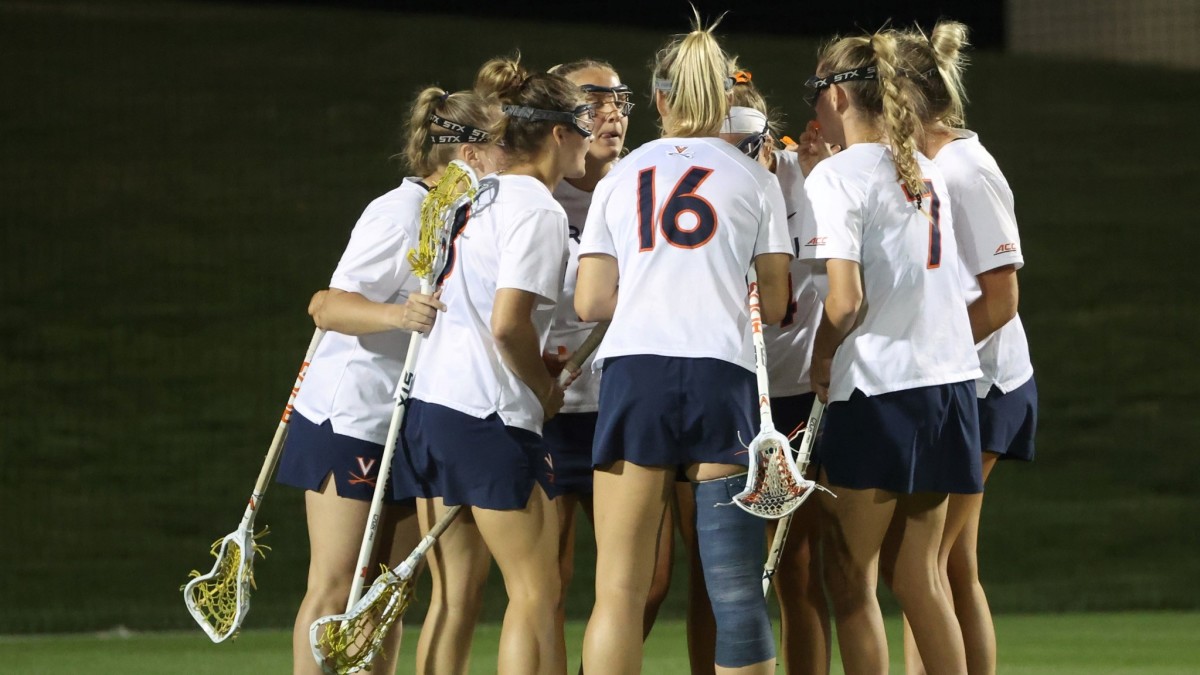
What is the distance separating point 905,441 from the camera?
3.38 meters

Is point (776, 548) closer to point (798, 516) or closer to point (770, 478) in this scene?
point (798, 516)

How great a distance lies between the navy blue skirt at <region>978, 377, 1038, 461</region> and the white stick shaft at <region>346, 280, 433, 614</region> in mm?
1366

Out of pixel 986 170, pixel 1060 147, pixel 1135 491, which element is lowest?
pixel 1135 491

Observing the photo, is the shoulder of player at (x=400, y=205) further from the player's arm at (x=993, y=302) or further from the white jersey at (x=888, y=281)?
the player's arm at (x=993, y=302)

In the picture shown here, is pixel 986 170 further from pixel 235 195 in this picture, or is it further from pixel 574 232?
pixel 235 195

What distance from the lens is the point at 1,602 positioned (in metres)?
6.97

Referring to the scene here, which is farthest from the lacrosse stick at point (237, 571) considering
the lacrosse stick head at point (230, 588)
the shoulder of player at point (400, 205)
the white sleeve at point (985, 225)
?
the white sleeve at point (985, 225)

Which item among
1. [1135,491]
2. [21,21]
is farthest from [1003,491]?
[21,21]

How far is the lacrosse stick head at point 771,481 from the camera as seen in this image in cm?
314

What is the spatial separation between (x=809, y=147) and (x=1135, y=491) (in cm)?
530

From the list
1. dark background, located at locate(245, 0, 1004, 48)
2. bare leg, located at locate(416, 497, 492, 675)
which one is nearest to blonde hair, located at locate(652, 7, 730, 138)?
bare leg, located at locate(416, 497, 492, 675)

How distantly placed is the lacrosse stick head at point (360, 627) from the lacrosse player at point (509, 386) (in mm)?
281

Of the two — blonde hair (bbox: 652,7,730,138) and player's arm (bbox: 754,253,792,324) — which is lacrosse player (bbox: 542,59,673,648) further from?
player's arm (bbox: 754,253,792,324)

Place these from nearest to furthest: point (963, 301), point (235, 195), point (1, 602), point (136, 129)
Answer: point (963, 301) → point (1, 602) → point (235, 195) → point (136, 129)
